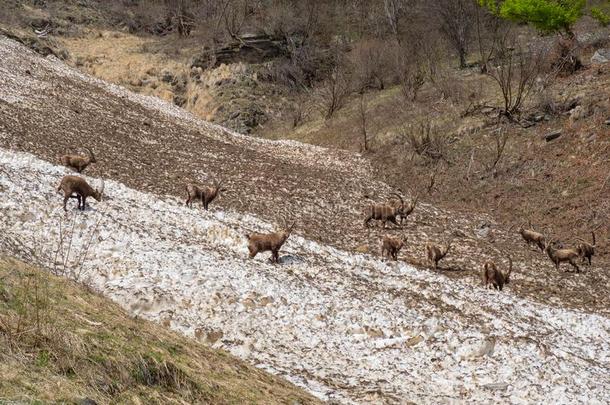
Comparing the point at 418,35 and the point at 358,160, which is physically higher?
the point at 418,35

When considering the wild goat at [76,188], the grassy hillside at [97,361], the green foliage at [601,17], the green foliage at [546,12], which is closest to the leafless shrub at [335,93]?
the green foliage at [546,12]

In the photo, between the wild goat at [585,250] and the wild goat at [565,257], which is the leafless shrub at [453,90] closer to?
the wild goat at [585,250]

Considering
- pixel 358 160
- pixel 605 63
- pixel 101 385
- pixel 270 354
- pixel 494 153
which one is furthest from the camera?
pixel 605 63

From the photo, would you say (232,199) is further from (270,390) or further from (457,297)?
(270,390)

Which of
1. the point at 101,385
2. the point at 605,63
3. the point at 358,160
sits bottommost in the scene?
the point at 358,160

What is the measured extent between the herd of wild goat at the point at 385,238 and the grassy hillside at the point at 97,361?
21.5 ft

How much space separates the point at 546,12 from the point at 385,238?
34654mm

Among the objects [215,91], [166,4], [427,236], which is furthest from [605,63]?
[166,4]

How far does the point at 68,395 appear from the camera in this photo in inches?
247

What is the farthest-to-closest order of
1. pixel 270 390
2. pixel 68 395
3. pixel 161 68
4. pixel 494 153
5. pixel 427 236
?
pixel 161 68 < pixel 494 153 < pixel 427 236 < pixel 270 390 < pixel 68 395

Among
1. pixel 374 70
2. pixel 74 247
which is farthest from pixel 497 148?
pixel 74 247

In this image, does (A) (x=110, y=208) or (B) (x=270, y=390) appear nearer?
(B) (x=270, y=390)

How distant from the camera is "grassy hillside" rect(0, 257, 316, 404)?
257 inches

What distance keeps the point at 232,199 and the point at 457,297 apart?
10484mm
